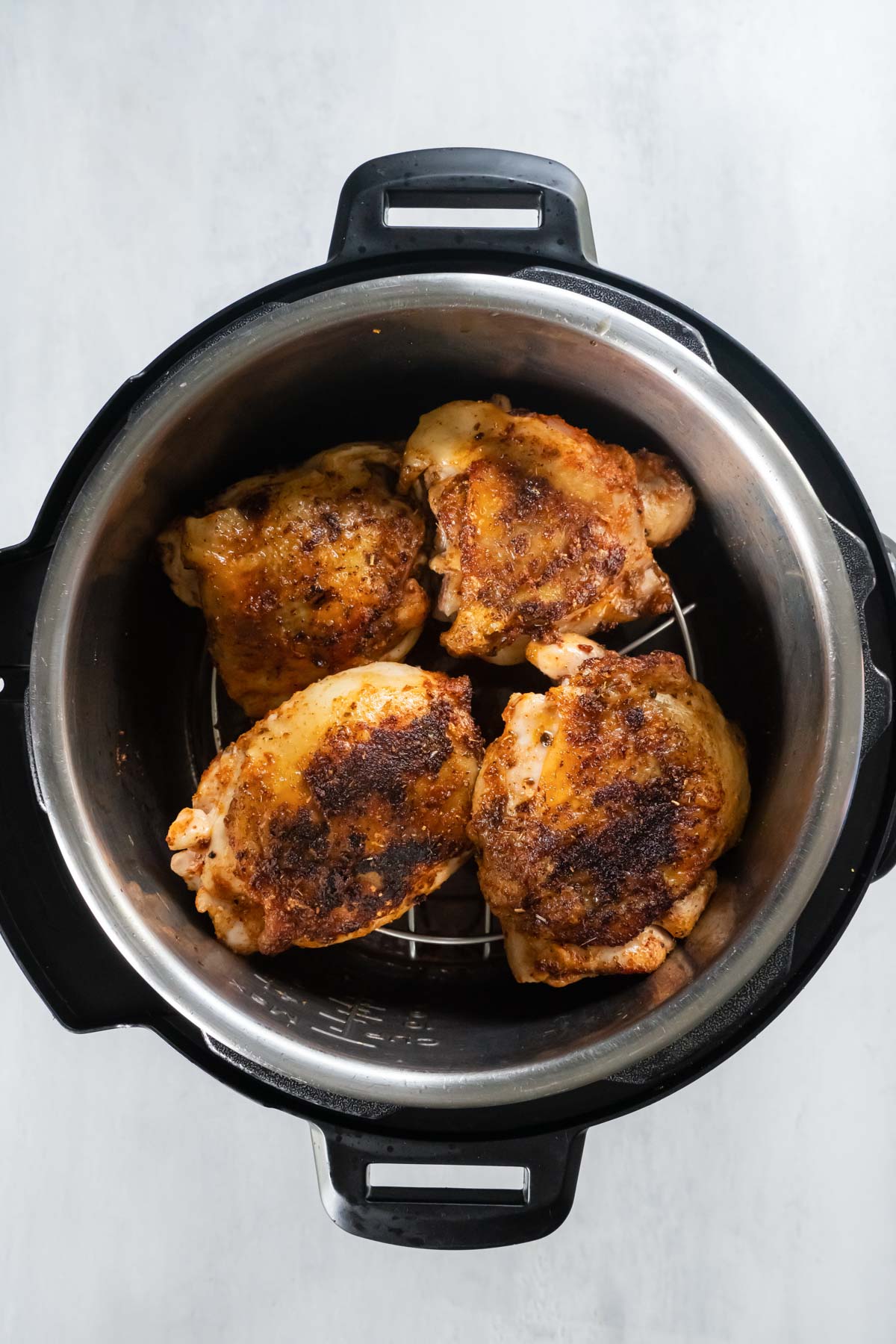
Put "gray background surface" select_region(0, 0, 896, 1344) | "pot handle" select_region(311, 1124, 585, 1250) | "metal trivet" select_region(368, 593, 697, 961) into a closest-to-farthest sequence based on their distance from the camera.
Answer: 1. "pot handle" select_region(311, 1124, 585, 1250)
2. "metal trivet" select_region(368, 593, 697, 961)
3. "gray background surface" select_region(0, 0, 896, 1344)

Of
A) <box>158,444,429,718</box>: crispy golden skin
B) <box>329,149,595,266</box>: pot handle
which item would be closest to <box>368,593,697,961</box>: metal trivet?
<box>158,444,429,718</box>: crispy golden skin

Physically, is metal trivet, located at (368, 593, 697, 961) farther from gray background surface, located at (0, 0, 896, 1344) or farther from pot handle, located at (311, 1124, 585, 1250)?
gray background surface, located at (0, 0, 896, 1344)

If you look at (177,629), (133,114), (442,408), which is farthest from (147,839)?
(133,114)

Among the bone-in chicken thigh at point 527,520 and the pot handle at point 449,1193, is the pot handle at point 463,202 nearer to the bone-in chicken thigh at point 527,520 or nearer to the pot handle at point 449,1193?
the bone-in chicken thigh at point 527,520

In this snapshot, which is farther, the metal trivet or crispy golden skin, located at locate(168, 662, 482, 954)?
the metal trivet

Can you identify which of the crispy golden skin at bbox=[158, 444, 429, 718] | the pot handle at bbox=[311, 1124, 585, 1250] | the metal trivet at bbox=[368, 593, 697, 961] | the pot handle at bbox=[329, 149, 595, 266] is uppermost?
the pot handle at bbox=[329, 149, 595, 266]

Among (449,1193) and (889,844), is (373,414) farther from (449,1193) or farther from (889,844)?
(449,1193)
